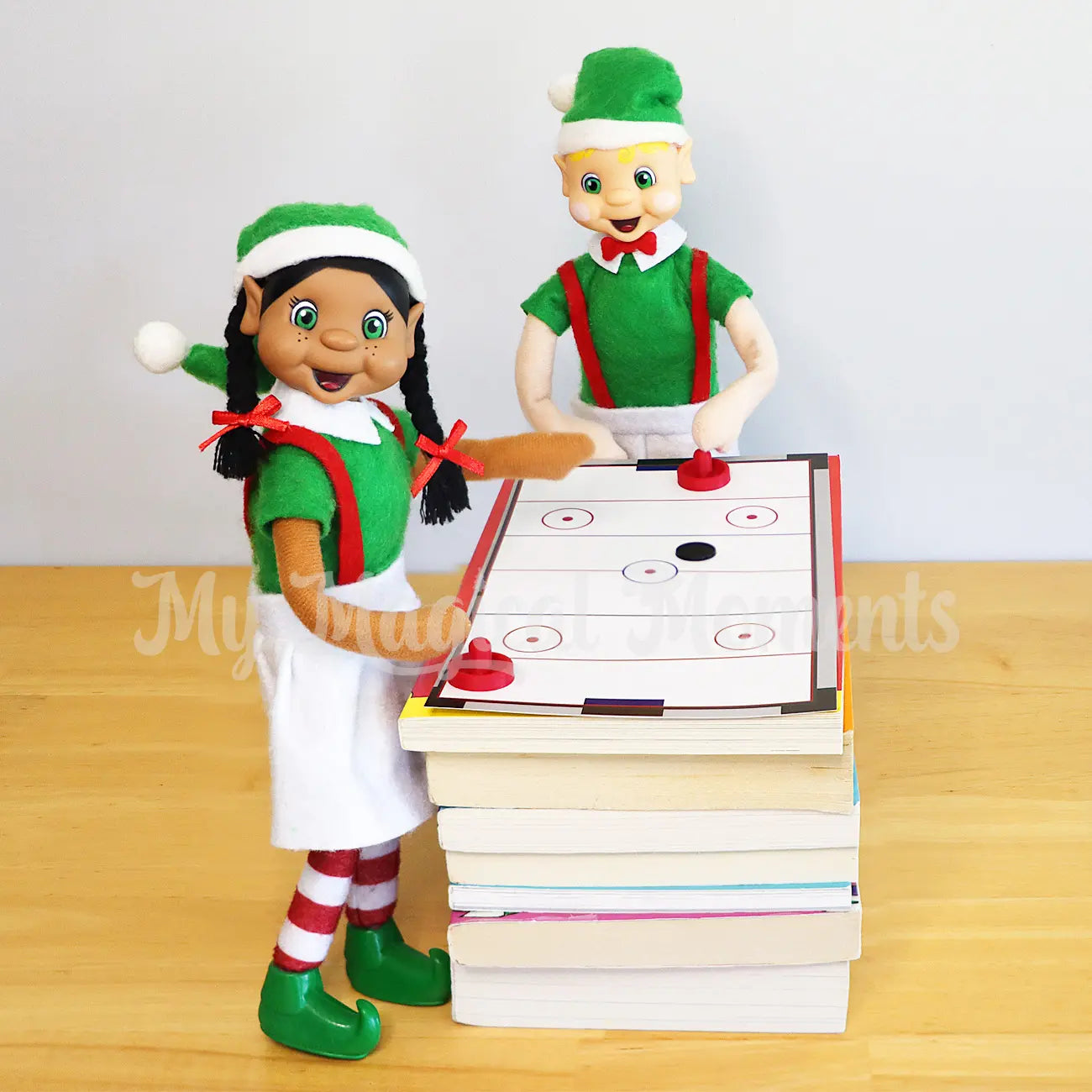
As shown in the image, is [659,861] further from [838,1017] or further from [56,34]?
[56,34]

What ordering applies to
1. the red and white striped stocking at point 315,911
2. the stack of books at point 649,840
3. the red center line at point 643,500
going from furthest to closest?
the red center line at point 643,500
the red and white striped stocking at point 315,911
the stack of books at point 649,840

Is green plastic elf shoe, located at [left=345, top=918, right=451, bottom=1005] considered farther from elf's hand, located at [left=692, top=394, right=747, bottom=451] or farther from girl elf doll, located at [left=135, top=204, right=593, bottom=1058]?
elf's hand, located at [left=692, top=394, right=747, bottom=451]

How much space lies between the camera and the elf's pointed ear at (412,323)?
803mm

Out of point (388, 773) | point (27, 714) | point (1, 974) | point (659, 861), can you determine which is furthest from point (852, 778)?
point (27, 714)

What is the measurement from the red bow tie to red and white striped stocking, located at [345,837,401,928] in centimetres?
42

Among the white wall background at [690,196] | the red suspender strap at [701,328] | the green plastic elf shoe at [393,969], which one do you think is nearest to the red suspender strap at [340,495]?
the green plastic elf shoe at [393,969]

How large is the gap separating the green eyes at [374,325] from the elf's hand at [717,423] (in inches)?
10.5

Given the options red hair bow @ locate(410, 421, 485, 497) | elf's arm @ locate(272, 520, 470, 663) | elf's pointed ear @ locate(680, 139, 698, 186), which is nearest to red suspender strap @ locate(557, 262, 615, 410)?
elf's pointed ear @ locate(680, 139, 698, 186)

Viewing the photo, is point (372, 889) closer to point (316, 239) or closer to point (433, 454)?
point (433, 454)

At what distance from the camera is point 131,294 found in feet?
4.10

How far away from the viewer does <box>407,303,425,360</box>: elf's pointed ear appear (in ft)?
2.63

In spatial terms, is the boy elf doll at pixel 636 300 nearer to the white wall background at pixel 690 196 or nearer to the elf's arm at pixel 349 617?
the white wall background at pixel 690 196

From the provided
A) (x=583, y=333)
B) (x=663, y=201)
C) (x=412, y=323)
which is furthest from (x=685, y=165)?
(x=412, y=323)

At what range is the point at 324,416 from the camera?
784mm
